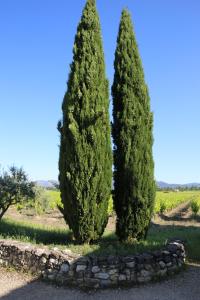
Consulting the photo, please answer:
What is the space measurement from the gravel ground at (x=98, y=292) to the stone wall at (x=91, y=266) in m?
Result: 0.30

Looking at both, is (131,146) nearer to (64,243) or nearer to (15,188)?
(64,243)

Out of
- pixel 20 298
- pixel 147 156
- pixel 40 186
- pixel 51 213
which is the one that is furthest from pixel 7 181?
pixel 51 213

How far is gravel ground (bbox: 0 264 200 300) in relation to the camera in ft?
34.9

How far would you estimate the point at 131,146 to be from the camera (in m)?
14.4

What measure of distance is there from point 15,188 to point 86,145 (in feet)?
17.4

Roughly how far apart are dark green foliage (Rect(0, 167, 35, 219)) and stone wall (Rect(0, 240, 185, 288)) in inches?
218

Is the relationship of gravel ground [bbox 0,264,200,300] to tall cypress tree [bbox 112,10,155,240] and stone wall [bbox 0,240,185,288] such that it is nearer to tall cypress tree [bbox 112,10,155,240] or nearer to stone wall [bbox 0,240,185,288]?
stone wall [bbox 0,240,185,288]

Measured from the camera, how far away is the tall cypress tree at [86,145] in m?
13.6

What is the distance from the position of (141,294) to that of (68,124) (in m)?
5.65

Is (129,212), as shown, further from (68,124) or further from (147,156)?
(68,124)

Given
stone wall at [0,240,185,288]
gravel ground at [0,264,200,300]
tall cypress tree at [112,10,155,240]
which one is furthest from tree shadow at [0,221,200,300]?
tall cypress tree at [112,10,155,240]

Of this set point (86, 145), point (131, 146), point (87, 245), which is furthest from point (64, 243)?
point (131, 146)

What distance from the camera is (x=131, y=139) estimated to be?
14.5 meters

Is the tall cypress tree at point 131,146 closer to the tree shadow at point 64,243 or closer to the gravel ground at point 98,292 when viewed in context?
the tree shadow at point 64,243
